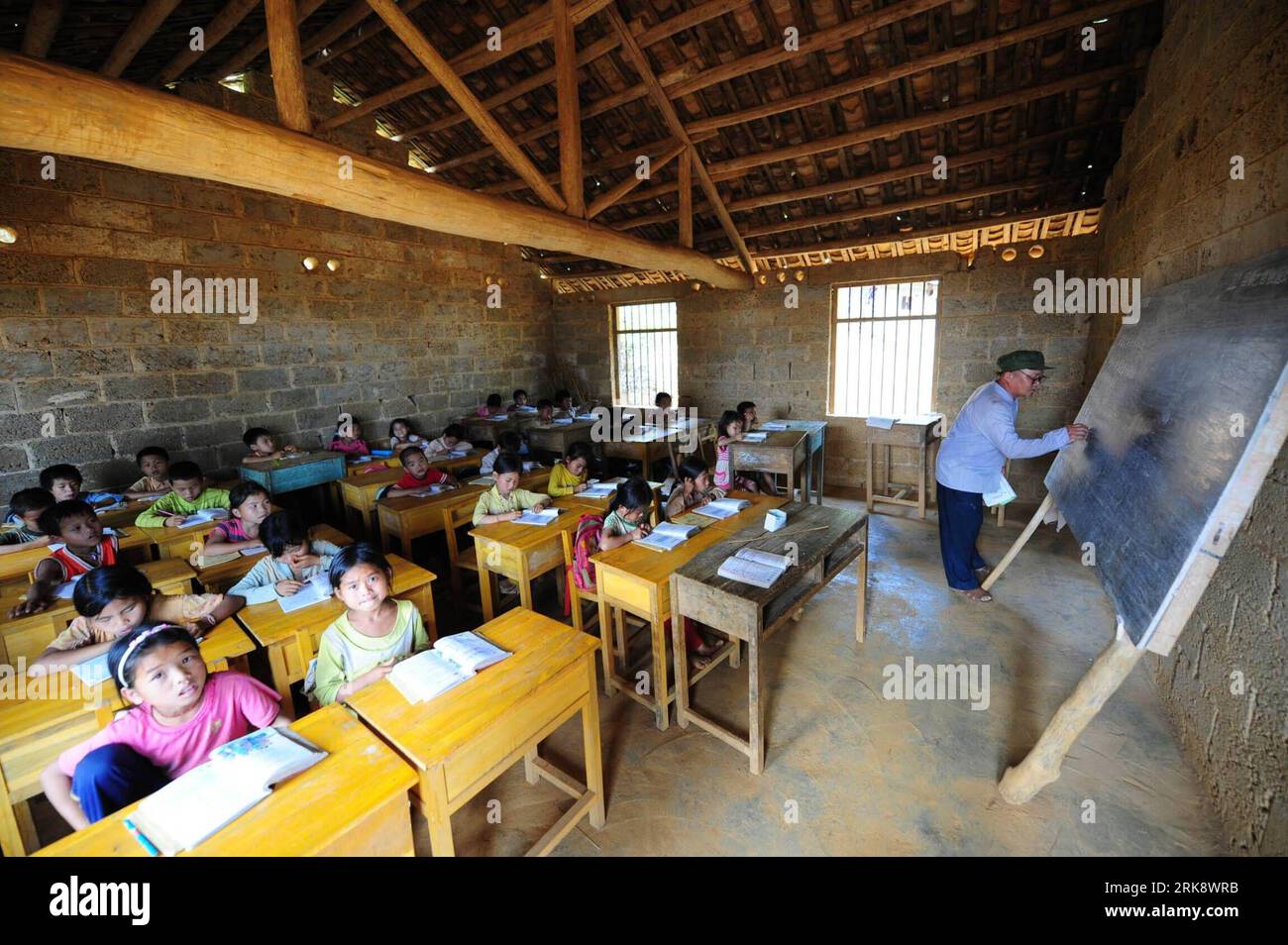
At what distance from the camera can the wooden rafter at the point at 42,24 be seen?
348 centimetres

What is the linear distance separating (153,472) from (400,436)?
279 cm

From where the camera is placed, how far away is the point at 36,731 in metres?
2.01

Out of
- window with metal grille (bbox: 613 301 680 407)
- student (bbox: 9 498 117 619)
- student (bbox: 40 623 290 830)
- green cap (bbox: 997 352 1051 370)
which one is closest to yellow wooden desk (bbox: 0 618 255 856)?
student (bbox: 40 623 290 830)

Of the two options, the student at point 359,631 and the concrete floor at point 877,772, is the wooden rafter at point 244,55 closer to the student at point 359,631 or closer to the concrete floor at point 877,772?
the student at point 359,631

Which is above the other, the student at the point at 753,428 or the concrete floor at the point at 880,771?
the student at the point at 753,428

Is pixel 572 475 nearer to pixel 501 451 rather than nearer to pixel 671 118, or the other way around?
pixel 501 451

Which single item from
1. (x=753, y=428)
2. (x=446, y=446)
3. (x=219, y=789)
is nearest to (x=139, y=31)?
(x=446, y=446)

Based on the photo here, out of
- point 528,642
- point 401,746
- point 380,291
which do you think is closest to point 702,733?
point 528,642

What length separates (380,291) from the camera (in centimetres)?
761

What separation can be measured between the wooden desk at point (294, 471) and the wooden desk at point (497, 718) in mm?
4395

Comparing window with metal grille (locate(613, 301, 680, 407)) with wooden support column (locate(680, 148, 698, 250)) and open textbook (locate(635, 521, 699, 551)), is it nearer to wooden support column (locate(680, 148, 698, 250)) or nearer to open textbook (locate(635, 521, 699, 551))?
wooden support column (locate(680, 148, 698, 250))

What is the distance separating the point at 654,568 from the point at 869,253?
606 cm

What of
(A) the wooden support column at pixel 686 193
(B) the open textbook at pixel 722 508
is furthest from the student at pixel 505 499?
(A) the wooden support column at pixel 686 193

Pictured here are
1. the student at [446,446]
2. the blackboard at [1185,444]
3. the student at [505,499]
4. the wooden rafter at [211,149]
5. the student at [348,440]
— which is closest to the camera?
the blackboard at [1185,444]
